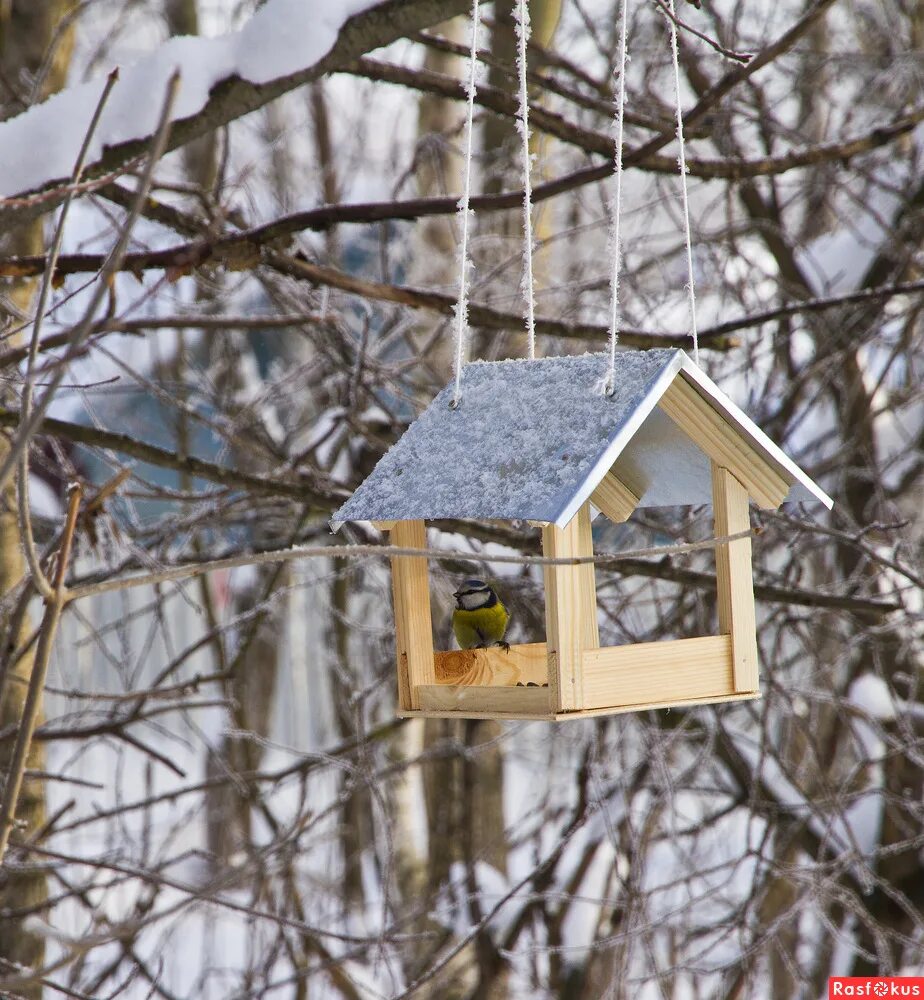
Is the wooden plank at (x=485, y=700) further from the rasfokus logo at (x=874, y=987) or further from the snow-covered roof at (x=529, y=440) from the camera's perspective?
the rasfokus logo at (x=874, y=987)

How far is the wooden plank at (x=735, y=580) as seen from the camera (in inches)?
89.7

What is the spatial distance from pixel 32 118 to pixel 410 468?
45.0 inches

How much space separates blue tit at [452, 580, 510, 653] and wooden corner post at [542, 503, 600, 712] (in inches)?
27.4

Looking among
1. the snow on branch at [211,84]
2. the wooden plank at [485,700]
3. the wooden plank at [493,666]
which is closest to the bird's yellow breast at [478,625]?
the wooden plank at [493,666]

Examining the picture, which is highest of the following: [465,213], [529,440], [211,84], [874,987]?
[211,84]

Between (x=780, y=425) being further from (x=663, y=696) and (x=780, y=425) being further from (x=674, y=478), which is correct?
(x=663, y=696)

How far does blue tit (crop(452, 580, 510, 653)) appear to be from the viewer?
2850 millimetres

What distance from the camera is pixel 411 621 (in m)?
2.36

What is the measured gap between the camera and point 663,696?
215 cm

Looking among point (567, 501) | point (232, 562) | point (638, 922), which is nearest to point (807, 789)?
point (638, 922)

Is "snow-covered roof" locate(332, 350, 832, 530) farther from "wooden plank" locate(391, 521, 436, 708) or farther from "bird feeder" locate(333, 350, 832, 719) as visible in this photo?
"wooden plank" locate(391, 521, 436, 708)

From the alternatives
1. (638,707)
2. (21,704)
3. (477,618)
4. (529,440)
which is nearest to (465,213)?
(529,440)

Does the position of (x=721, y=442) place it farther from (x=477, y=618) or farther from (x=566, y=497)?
(x=477, y=618)

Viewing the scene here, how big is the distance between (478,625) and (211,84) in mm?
1309
